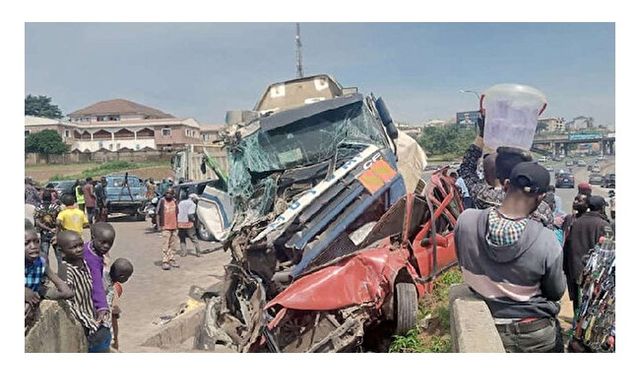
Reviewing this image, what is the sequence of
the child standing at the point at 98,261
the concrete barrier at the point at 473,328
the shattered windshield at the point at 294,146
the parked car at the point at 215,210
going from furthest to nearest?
1. the parked car at the point at 215,210
2. the shattered windshield at the point at 294,146
3. the child standing at the point at 98,261
4. the concrete barrier at the point at 473,328

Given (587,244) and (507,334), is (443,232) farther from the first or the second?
(507,334)

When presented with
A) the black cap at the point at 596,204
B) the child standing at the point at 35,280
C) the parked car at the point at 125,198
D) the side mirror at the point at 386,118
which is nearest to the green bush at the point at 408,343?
the black cap at the point at 596,204

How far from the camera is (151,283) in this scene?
8984 mm

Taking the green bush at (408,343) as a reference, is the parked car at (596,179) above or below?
above

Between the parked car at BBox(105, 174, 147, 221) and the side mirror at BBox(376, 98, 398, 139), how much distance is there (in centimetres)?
1156

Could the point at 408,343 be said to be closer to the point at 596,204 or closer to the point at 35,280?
the point at 596,204

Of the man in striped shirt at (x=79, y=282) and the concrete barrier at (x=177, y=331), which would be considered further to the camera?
the concrete barrier at (x=177, y=331)

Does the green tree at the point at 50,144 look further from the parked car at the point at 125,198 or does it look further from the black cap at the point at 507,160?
the black cap at the point at 507,160

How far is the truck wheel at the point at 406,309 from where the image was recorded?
4.79 meters

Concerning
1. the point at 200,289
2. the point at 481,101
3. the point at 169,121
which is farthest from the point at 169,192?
the point at 169,121

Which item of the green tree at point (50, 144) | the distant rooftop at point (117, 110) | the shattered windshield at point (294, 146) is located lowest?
the shattered windshield at point (294, 146)

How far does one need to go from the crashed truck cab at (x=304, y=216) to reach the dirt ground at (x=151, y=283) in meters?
1.10

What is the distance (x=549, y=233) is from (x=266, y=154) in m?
4.91

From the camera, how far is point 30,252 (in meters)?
3.52
